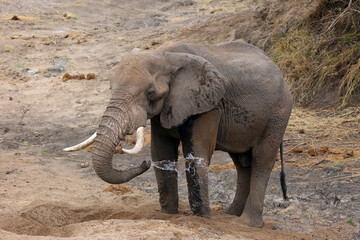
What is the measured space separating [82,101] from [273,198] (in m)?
6.11

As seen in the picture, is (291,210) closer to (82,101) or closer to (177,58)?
(177,58)

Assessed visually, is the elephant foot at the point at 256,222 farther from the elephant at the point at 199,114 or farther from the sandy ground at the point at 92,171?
the sandy ground at the point at 92,171

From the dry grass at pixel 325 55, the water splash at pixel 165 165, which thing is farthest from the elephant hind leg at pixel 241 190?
the dry grass at pixel 325 55

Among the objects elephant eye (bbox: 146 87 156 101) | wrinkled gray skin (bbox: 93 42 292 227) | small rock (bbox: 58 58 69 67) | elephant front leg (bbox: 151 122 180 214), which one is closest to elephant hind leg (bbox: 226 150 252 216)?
wrinkled gray skin (bbox: 93 42 292 227)

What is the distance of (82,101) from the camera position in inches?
488

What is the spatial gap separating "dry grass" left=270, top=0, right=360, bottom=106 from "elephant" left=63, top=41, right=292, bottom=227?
167 inches

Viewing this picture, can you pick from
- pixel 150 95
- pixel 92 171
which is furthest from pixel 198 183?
pixel 92 171

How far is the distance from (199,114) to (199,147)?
1.10ft

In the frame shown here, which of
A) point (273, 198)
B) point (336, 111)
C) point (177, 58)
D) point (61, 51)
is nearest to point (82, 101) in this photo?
point (61, 51)

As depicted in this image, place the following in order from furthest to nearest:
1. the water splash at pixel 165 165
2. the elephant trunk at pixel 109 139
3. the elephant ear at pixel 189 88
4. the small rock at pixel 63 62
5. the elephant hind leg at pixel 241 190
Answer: the small rock at pixel 63 62 < the elephant hind leg at pixel 241 190 < the water splash at pixel 165 165 < the elephant ear at pixel 189 88 < the elephant trunk at pixel 109 139

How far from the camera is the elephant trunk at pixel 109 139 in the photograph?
504 cm

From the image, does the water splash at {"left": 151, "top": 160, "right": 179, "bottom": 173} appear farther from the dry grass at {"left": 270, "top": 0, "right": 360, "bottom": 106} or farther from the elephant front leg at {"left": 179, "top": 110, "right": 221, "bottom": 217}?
the dry grass at {"left": 270, "top": 0, "right": 360, "bottom": 106}

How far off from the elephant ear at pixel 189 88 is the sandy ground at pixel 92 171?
41.7 inches

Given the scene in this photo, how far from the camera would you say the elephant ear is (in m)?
5.69
